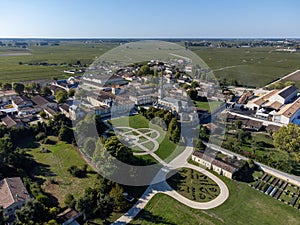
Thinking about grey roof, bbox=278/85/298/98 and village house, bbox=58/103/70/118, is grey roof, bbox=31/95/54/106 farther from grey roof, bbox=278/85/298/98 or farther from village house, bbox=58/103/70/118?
grey roof, bbox=278/85/298/98

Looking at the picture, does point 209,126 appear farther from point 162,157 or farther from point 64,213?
point 64,213

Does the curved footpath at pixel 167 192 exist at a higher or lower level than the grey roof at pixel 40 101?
lower

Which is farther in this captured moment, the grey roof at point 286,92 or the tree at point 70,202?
the grey roof at point 286,92

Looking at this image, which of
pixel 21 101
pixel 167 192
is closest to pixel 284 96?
pixel 167 192

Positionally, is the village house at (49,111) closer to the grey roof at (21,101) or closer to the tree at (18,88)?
the grey roof at (21,101)

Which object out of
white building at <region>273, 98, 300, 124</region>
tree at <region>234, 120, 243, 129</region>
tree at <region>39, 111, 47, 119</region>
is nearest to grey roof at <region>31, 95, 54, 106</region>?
tree at <region>39, 111, 47, 119</region>

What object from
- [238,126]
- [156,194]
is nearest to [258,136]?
[238,126]

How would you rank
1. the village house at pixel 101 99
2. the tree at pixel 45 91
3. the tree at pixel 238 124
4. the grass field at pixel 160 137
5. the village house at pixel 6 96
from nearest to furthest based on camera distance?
the grass field at pixel 160 137, the tree at pixel 238 124, the village house at pixel 101 99, the village house at pixel 6 96, the tree at pixel 45 91

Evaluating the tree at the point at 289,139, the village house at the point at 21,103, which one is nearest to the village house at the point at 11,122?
the village house at the point at 21,103
